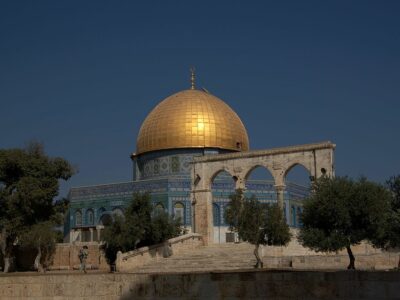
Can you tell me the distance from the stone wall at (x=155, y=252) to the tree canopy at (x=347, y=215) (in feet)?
23.6

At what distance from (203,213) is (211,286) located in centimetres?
1738

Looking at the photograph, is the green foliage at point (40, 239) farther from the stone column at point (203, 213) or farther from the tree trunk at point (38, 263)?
the stone column at point (203, 213)

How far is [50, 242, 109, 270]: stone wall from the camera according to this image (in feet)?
85.9

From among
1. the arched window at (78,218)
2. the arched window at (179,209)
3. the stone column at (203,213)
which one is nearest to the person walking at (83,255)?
the stone column at (203,213)

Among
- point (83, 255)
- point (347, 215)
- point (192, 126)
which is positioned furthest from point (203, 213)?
point (192, 126)

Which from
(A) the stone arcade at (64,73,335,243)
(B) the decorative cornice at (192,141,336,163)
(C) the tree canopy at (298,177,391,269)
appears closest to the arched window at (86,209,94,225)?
(A) the stone arcade at (64,73,335,243)

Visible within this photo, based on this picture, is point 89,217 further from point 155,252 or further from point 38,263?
point 155,252

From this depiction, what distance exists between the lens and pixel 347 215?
18.5m

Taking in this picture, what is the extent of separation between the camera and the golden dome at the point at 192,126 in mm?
41750

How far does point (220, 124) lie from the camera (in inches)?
1678

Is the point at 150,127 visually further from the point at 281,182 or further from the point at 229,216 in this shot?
the point at 229,216

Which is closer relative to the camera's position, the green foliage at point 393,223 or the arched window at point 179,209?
the green foliage at point 393,223

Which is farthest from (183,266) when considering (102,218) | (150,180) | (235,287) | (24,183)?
(102,218)

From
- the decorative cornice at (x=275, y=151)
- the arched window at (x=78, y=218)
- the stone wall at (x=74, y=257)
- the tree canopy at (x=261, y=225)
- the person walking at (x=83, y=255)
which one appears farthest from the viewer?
the arched window at (x=78, y=218)
